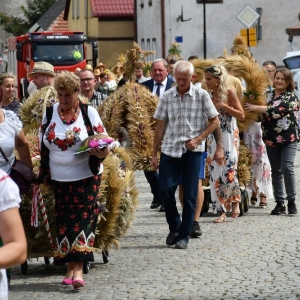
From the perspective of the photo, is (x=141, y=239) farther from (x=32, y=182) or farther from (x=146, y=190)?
(x=146, y=190)

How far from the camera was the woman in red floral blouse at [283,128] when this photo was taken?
12.8m

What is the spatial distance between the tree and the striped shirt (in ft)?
232

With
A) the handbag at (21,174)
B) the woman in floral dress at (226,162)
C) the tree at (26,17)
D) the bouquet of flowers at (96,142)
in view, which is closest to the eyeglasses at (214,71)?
the woman in floral dress at (226,162)

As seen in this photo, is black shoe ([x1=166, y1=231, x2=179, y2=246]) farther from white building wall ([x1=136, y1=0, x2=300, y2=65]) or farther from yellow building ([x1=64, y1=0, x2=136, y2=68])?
yellow building ([x1=64, y1=0, x2=136, y2=68])

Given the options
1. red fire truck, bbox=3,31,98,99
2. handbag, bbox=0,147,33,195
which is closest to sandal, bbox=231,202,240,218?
handbag, bbox=0,147,33,195

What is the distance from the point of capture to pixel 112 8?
65.5 meters

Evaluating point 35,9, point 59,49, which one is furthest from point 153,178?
point 35,9

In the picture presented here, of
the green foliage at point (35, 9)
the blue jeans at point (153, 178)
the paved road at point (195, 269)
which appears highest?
the green foliage at point (35, 9)

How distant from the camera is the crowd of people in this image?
27.6 ft

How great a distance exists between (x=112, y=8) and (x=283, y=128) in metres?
53.4

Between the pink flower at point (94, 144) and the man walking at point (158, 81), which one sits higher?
the man walking at point (158, 81)

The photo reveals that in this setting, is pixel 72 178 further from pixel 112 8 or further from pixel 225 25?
pixel 112 8

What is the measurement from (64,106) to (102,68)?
22.1 m

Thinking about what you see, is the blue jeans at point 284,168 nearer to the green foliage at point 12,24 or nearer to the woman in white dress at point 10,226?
the woman in white dress at point 10,226
